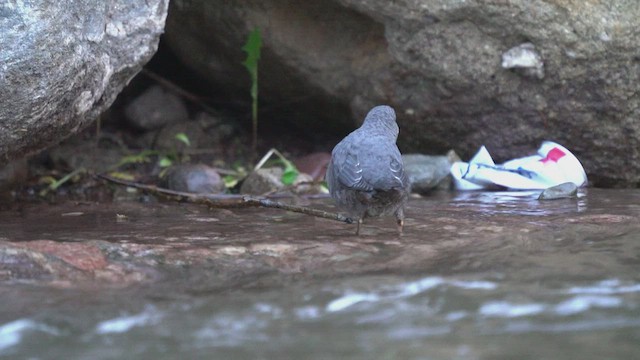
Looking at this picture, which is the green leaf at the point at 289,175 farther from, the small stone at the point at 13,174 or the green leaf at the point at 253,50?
the small stone at the point at 13,174

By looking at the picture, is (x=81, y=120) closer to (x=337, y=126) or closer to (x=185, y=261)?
(x=185, y=261)

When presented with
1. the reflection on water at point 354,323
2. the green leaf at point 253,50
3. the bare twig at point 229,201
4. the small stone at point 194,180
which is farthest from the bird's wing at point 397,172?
the green leaf at point 253,50

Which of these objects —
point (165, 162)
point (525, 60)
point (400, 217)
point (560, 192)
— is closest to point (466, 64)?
point (525, 60)

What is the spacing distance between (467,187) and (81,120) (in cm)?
257

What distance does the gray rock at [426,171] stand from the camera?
5.79 m

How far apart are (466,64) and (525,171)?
0.77m

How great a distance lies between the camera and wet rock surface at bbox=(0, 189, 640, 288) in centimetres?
329

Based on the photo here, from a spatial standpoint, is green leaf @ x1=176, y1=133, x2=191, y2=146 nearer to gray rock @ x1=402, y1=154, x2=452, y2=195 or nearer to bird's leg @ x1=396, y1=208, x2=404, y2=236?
gray rock @ x1=402, y1=154, x2=452, y2=195

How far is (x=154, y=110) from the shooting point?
6.98 metres

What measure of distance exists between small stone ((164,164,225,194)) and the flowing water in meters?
2.42

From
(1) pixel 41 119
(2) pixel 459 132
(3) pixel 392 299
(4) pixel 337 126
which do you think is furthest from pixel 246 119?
(3) pixel 392 299

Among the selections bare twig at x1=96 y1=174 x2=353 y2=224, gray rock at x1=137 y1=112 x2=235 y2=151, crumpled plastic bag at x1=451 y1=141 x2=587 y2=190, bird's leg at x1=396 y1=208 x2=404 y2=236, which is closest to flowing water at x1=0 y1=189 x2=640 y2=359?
bird's leg at x1=396 y1=208 x2=404 y2=236

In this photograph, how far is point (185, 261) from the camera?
3408 millimetres

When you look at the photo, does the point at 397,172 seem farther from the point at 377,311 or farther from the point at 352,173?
the point at 377,311
